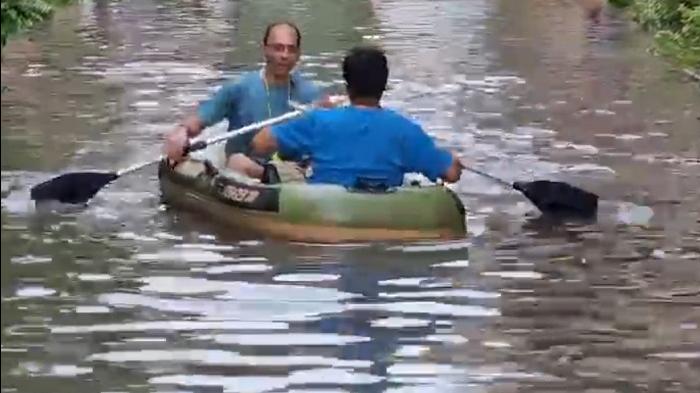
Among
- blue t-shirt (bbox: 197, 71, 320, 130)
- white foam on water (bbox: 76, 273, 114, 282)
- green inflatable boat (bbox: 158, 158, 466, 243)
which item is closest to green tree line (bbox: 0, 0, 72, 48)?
blue t-shirt (bbox: 197, 71, 320, 130)

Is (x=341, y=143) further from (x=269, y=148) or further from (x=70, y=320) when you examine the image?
(x=70, y=320)

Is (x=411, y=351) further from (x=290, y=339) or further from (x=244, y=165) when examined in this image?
(x=244, y=165)

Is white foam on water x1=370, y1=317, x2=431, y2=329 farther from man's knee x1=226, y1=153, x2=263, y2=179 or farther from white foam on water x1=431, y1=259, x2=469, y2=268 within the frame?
man's knee x1=226, y1=153, x2=263, y2=179

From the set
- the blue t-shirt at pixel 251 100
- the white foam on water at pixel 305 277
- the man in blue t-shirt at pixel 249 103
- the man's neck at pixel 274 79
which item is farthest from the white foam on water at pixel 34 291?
the man's neck at pixel 274 79

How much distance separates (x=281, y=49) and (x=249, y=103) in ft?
2.15

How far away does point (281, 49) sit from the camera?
1232 cm

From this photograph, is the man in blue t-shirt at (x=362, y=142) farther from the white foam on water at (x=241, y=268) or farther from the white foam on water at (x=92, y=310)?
the white foam on water at (x=92, y=310)

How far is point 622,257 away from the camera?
36.6 ft

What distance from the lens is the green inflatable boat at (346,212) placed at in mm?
11219

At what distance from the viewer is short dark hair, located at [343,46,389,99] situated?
10594mm

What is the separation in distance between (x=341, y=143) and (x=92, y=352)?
3343mm

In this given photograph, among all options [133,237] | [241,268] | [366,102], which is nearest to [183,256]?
[241,268]

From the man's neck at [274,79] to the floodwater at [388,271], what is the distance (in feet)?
→ 3.70

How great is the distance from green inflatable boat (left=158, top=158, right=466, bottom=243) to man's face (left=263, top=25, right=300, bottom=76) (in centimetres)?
100
